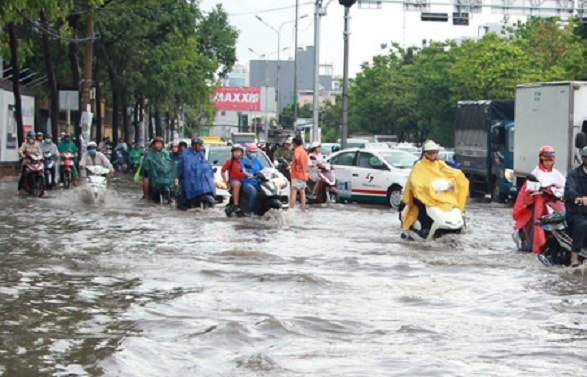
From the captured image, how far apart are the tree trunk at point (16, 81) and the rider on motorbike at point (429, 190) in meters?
19.9

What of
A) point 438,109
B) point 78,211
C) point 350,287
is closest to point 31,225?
point 78,211

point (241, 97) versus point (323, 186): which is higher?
point (241, 97)

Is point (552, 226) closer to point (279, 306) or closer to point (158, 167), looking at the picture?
point (279, 306)

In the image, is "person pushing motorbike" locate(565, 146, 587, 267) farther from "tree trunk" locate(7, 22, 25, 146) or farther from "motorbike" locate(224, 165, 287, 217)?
"tree trunk" locate(7, 22, 25, 146)

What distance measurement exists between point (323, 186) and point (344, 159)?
1757mm

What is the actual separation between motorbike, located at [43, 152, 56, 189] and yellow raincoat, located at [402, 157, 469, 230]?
15.4 meters

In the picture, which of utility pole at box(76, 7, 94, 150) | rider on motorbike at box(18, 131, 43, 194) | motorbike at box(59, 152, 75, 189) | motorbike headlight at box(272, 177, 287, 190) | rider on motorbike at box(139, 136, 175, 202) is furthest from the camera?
utility pole at box(76, 7, 94, 150)

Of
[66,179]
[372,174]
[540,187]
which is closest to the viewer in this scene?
[540,187]

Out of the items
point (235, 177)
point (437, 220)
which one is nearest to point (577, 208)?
point (437, 220)

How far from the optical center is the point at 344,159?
29.2 metres

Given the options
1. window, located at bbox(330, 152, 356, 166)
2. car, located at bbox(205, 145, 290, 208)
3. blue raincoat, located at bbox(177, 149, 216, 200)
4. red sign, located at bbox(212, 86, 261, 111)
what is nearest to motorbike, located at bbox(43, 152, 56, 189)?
car, located at bbox(205, 145, 290, 208)

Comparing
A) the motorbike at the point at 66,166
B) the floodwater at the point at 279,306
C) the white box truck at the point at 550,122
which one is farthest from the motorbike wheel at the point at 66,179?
the floodwater at the point at 279,306

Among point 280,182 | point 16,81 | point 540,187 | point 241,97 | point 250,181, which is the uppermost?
point 241,97

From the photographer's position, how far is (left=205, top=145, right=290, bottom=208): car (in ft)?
79.2
